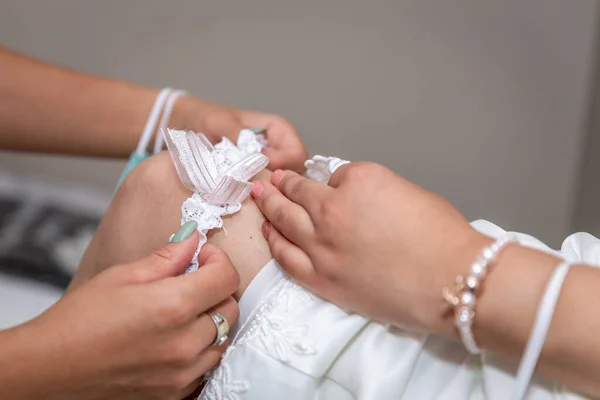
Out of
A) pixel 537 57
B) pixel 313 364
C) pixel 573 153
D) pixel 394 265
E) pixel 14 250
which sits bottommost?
pixel 14 250

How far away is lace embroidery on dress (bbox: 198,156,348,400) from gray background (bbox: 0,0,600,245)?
652 mm

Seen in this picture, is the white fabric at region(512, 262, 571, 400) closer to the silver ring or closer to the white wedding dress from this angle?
the white wedding dress

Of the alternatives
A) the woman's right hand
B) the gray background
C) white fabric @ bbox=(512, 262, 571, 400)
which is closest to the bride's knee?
the woman's right hand

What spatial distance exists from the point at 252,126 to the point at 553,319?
464 mm

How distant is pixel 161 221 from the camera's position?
634 mm

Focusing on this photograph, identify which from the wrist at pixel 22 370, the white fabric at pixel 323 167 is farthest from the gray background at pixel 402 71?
the wrist at pixel 22 370

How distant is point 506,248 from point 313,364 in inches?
7.3

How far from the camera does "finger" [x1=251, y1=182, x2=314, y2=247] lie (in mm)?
575

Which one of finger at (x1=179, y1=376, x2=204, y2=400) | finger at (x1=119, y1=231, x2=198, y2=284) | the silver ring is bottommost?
finger at (x1=179, y1=376, x2=204, y2=400)

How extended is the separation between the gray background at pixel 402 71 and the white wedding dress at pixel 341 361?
592 millimetres

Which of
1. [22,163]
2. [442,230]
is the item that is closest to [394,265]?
[442,230]

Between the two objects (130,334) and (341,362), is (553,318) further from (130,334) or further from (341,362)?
(130,334)

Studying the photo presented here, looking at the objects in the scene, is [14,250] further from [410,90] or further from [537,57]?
[537,57]

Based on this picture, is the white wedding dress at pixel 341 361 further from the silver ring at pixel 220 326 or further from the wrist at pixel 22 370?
the wrist at pixel 22 370
